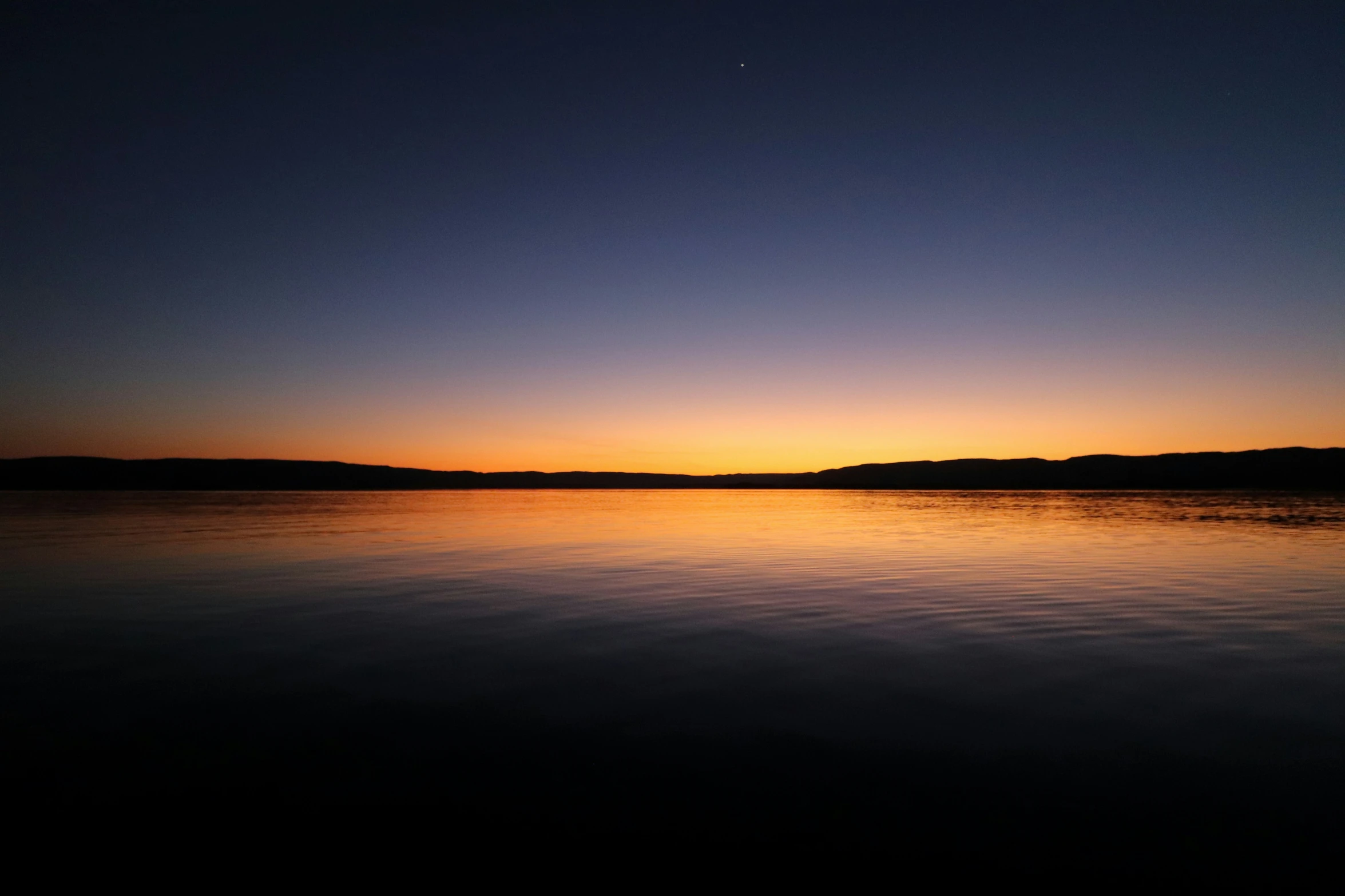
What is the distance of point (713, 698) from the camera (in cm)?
804

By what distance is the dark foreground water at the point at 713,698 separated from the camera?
17.6 feet

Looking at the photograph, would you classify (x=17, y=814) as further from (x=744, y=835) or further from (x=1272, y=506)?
(x=1272, y=506)

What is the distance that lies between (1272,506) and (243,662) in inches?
3206

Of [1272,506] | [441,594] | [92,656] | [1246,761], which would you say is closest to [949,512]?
[1272,506]

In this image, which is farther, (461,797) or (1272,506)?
(1272,506)

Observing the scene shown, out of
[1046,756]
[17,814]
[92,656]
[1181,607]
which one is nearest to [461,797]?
[17,814]

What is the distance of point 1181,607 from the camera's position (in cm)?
1358

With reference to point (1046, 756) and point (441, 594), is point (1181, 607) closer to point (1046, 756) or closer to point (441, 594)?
point (1046, 756)

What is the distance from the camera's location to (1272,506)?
61.0 metres

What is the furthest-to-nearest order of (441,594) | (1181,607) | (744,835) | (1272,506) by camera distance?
(1272,506)
(441,594)
(1181,607)
(744,835)

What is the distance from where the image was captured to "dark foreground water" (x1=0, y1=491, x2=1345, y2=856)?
536 centimetres

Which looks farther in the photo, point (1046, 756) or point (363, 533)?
point (363, 533)

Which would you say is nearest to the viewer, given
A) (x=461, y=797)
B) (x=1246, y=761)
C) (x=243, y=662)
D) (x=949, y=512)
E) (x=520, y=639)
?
(x=461, y=797)

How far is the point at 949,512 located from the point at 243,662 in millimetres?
53064
